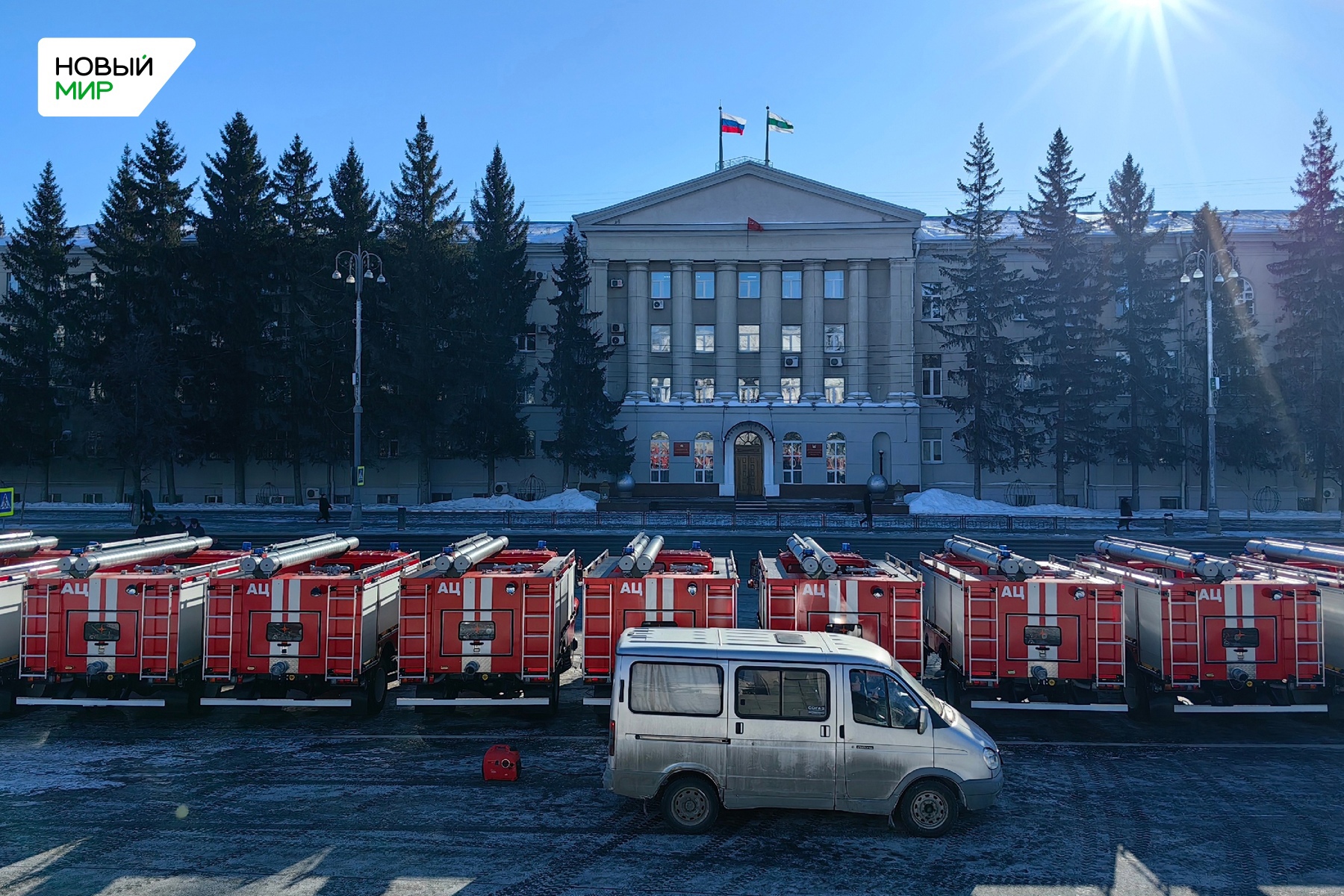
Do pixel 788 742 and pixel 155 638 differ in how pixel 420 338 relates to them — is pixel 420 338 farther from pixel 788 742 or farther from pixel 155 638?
pixel 788 742

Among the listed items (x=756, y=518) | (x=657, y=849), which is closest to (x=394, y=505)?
(x=756, y=518)

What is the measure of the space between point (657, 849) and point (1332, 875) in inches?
239

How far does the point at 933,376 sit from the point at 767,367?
11.4 m

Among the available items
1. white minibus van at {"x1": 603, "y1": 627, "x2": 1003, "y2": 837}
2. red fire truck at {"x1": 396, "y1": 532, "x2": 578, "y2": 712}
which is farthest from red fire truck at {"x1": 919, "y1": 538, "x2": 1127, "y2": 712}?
red fire truck at {"x1": 396, "y1": 532, "x2": 578, "y2": 712}

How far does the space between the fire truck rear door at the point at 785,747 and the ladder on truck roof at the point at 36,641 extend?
9.69m

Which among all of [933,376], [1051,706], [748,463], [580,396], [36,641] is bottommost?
[1051,706]

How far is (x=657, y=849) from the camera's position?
7770 mm

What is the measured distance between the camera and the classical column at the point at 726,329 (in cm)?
5141

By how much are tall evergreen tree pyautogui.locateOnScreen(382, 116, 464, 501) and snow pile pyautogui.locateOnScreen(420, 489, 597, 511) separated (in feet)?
17.9

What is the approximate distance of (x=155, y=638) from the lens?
36.7ft

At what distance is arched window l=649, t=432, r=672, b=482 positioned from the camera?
167 ft

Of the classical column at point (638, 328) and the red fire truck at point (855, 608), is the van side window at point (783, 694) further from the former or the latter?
the classical column at point (638, 328)

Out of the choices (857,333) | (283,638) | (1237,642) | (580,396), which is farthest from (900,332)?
(283,638)

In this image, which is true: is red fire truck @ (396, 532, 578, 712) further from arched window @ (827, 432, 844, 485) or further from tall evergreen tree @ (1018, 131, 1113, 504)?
tall evergreen tree @ (1018, 131, 1113, 504)
